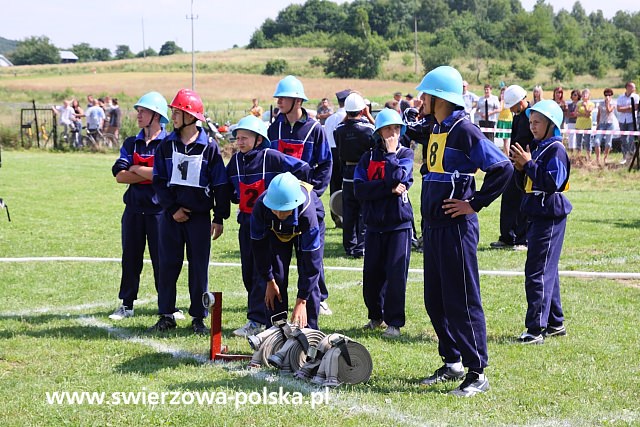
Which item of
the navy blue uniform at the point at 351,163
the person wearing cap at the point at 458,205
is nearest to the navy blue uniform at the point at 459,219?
the person wearing cap at the point at 458,205

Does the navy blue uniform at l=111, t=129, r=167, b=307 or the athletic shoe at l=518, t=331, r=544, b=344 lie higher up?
the navy blue uniform at l=111, t=129, r=167, b=307

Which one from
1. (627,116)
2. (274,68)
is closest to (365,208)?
(627,116)

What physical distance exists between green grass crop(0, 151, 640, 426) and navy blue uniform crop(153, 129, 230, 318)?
44 cm

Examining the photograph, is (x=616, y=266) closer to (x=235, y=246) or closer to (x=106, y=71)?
(x=235, y=246)

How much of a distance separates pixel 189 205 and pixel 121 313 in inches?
63.3

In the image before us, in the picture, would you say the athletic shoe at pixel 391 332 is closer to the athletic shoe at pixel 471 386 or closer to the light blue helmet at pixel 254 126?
the athletic shoe at pixel 471 386

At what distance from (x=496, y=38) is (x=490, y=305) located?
92.2 m

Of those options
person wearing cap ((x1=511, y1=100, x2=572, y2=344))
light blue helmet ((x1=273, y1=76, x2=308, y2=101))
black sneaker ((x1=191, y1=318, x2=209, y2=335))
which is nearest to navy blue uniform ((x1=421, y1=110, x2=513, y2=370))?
person wearing cap ((x1=511, y1=100, x2=572, y2=344))

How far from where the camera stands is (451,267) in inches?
247

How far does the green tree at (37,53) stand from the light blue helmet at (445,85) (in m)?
141

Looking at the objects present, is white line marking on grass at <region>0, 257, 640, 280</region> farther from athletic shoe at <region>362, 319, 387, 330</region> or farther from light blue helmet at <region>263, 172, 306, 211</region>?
light blue helmet at <region>263, 172, 306, 211</region>

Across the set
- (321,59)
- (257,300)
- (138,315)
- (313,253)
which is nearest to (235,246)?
(138,315)

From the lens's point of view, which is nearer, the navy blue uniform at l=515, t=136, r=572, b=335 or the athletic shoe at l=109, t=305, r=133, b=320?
the navy blue uniform at l=515, t=136, r=572, b=335

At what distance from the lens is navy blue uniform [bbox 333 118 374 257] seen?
39.1 ft
